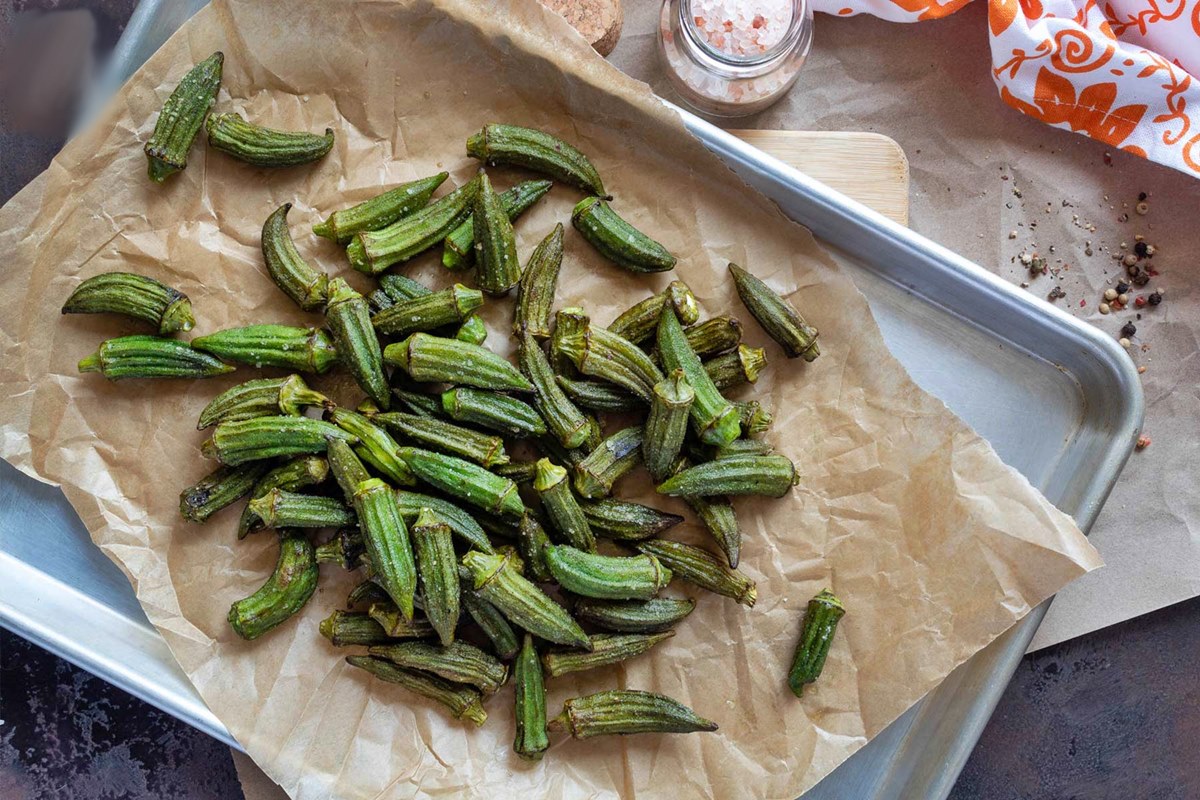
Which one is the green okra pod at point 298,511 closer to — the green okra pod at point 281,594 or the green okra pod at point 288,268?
the green okra pod at point 281,594

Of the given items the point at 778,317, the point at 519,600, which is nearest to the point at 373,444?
the point at 519,600

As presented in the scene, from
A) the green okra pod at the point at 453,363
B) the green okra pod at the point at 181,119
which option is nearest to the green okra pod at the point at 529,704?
the green okra pod at the point at 453,363

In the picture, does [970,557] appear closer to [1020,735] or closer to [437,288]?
[1020,735]

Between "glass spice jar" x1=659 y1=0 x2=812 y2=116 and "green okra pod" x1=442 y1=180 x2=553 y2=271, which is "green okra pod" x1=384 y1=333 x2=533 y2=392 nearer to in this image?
"green okra pod" x1=442 y1=180 x2=553 y2=271

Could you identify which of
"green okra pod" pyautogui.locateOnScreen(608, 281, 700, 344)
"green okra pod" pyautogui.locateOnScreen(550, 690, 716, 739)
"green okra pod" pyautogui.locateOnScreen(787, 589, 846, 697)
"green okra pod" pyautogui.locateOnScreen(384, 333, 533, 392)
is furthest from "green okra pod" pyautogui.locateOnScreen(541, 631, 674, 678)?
"green okra pod" pyautogui.locateOnScreen(608, 281, 700, 344)

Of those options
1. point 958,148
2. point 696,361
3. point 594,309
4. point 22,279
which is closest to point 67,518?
point 22,279

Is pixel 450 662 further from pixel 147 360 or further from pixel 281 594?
pixel 147 360
